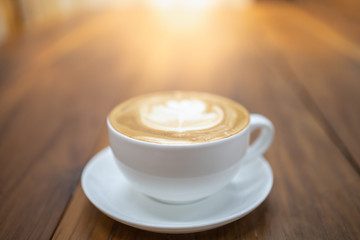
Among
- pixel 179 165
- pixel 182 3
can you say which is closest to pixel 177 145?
pixel 179 165

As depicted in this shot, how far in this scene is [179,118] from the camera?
0.43 m

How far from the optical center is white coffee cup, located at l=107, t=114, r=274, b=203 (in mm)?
367

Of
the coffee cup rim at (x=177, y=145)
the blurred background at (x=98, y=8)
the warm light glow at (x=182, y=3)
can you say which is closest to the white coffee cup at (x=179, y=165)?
the coffee cup rim at (x=177, y=145)

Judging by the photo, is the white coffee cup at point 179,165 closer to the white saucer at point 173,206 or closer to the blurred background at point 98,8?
the white saucer at point 173,206

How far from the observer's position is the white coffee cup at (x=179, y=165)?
1.20 ft

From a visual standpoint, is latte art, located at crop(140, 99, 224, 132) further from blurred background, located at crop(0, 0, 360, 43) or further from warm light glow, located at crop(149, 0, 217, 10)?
warm light glow, located at crop(149, 0, 217, 10)

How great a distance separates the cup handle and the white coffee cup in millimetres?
35

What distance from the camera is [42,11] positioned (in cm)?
315

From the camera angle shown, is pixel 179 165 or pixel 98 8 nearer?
pixel 179 165

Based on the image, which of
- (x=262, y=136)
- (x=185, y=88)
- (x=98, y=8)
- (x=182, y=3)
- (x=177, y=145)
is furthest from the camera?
(x=182, y=3)

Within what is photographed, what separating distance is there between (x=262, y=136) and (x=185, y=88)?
0.37 meters

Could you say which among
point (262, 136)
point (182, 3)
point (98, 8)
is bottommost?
point (182, 3)

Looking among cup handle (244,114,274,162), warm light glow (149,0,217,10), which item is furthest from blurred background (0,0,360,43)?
cup handle (244,114,274,162)

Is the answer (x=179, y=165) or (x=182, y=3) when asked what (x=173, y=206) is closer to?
(x=179, y=165)
